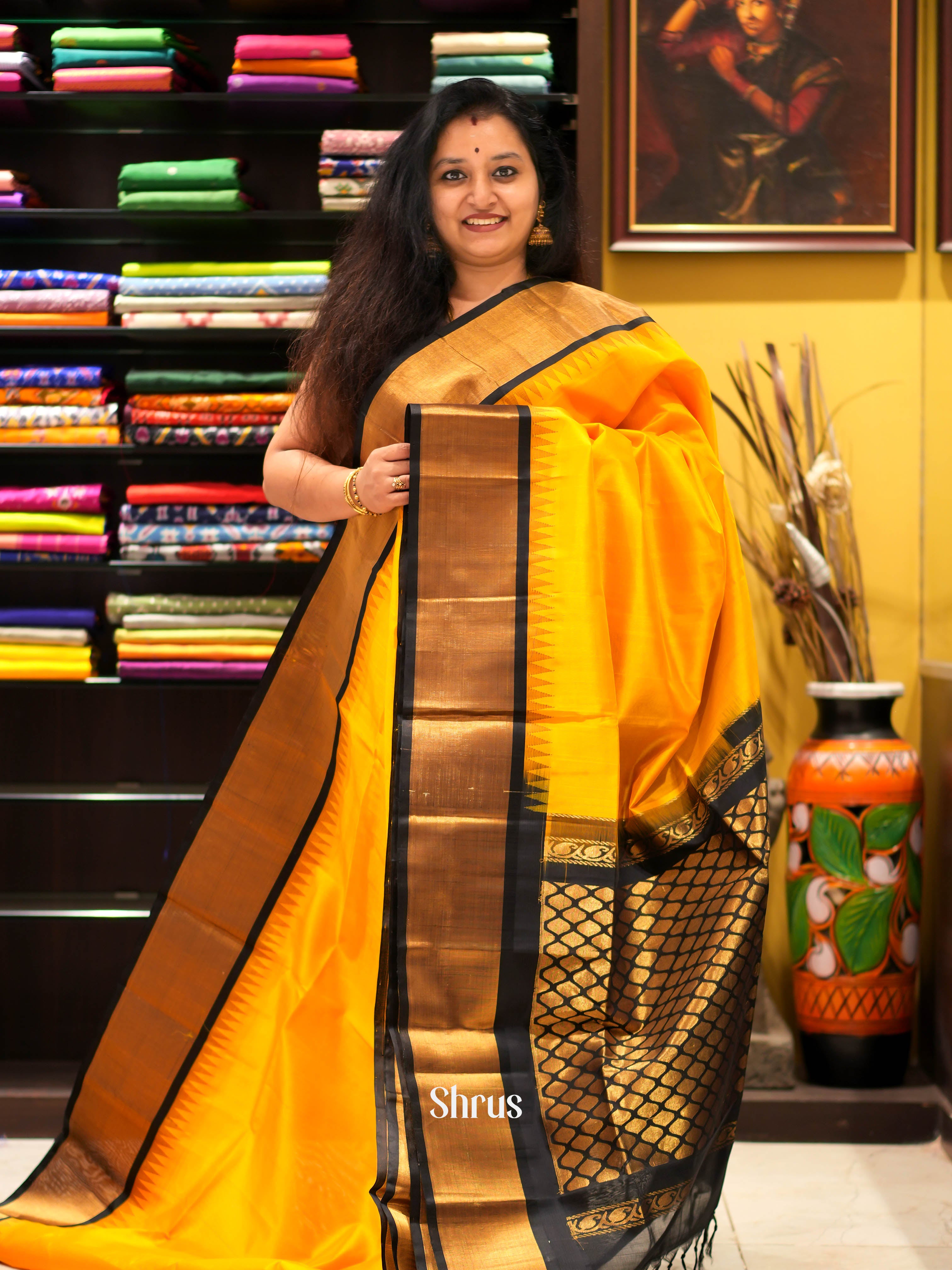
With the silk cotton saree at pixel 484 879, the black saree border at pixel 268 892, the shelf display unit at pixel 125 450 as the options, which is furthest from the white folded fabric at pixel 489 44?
the black saree border at pixel 268 892

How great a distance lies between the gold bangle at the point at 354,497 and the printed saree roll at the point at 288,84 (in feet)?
3.96

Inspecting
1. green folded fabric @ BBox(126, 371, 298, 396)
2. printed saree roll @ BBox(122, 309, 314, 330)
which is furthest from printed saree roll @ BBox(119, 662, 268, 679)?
printed saree roll @ BBox(122, 309, 314, 330)

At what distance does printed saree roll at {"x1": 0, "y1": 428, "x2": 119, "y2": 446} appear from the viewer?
99.1 inches

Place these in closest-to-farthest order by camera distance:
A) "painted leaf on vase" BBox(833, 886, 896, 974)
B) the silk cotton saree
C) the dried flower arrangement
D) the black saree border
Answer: the silk cotton saree
the black saree border
"painted leaf on vase" BBox(833, 886, 896, 974)
the dried flower arrangement

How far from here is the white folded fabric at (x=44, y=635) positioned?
8.29 ft

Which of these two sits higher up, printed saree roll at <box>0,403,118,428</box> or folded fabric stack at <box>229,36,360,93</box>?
folded fabric stack at <box>229,36,360,93</box>

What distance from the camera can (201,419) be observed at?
252 centimetres

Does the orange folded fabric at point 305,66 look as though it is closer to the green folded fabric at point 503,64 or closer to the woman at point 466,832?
the green folded fabric at point 503,64

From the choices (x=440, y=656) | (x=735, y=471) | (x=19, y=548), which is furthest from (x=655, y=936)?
(x=19, y=548)

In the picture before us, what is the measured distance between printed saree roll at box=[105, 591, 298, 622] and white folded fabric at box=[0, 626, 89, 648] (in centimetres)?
6

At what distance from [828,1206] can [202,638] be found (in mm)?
1597

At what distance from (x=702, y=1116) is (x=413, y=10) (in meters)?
2.38

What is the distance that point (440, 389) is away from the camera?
160cm

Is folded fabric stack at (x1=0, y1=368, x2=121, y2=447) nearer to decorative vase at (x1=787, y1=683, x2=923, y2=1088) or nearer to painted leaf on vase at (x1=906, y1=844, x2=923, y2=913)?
decorative vase at (x1=787, y1=683, x2=923, y2=1088)
